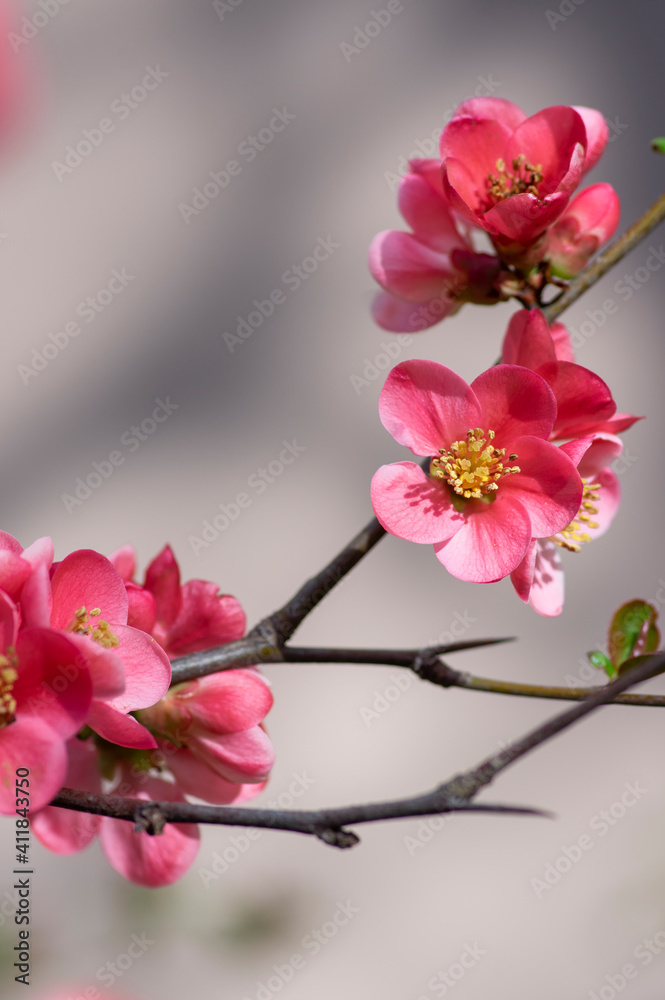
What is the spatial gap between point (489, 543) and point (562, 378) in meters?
0.07

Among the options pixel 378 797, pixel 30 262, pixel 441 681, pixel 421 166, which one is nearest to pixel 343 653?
pixel 441 681

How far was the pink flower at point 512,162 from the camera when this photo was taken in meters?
0.33

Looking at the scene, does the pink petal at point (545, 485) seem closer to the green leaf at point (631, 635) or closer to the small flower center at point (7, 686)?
the green leaf at point (631, 635)

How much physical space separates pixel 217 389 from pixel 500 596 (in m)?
0.49

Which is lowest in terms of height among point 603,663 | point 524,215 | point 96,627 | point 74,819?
point 74,819

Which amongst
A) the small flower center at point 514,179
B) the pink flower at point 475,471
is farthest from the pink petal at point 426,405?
the small flower center at point 514,179

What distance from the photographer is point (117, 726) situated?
237 mm

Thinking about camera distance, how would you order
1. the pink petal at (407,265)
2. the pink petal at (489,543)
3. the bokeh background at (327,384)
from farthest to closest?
the bokeh background at (327,384)
the pink petal at (407,265)
the pink petal at (489,543)

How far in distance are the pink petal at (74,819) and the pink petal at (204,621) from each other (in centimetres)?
6

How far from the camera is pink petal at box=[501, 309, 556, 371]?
296mm

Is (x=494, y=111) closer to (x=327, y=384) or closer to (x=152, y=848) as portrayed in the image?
(x=152, y=848)

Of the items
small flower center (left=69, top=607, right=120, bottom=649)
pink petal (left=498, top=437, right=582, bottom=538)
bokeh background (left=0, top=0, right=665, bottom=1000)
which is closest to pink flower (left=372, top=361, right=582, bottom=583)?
pink petal (left=498, top=437, right=582, bottom=538)

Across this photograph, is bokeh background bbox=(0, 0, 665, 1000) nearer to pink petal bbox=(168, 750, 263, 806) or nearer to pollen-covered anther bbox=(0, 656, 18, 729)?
pink petal bbox=(168, 750, 263, 806)

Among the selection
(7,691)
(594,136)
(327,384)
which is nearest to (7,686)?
(7,691)
